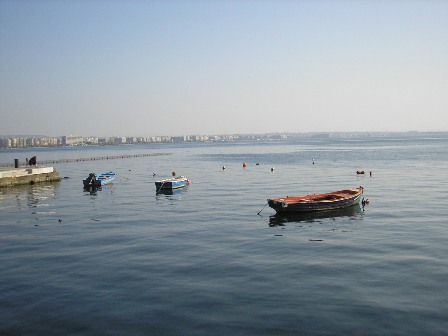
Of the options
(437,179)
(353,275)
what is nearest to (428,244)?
(353,275)

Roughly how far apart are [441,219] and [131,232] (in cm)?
2476

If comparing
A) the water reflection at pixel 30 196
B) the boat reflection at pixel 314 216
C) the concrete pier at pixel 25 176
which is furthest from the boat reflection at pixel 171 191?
the concrete pier at pixel 25 176

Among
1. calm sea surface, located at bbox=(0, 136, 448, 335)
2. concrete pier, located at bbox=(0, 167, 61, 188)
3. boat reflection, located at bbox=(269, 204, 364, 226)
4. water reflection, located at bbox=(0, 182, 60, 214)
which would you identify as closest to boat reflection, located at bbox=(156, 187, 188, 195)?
calm sea surface, located at bbox=(0, 136, 448, 335)

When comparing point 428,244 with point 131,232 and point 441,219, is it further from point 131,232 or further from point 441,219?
point 131,232

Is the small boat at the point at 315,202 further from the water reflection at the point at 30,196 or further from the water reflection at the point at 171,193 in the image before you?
the water reflection at the point at 30,196

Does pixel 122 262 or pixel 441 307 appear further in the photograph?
pixel 122 262

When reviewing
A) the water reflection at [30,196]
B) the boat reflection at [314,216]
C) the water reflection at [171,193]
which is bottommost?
the boat reflection at [314,216]

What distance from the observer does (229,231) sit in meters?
32.7

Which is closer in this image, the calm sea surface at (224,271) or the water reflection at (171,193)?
the calm sea surface at (224,271)

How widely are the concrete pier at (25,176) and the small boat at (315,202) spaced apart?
45.6 m

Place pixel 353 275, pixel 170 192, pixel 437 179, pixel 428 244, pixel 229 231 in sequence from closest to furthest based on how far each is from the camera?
pixel 353 275, pixel 428 244, pixel 229 231, pixel 170 192, pixel 437 179

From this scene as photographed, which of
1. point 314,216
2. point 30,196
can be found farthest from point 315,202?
point 30,196

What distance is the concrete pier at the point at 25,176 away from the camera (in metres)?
66.2

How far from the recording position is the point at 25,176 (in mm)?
70500
